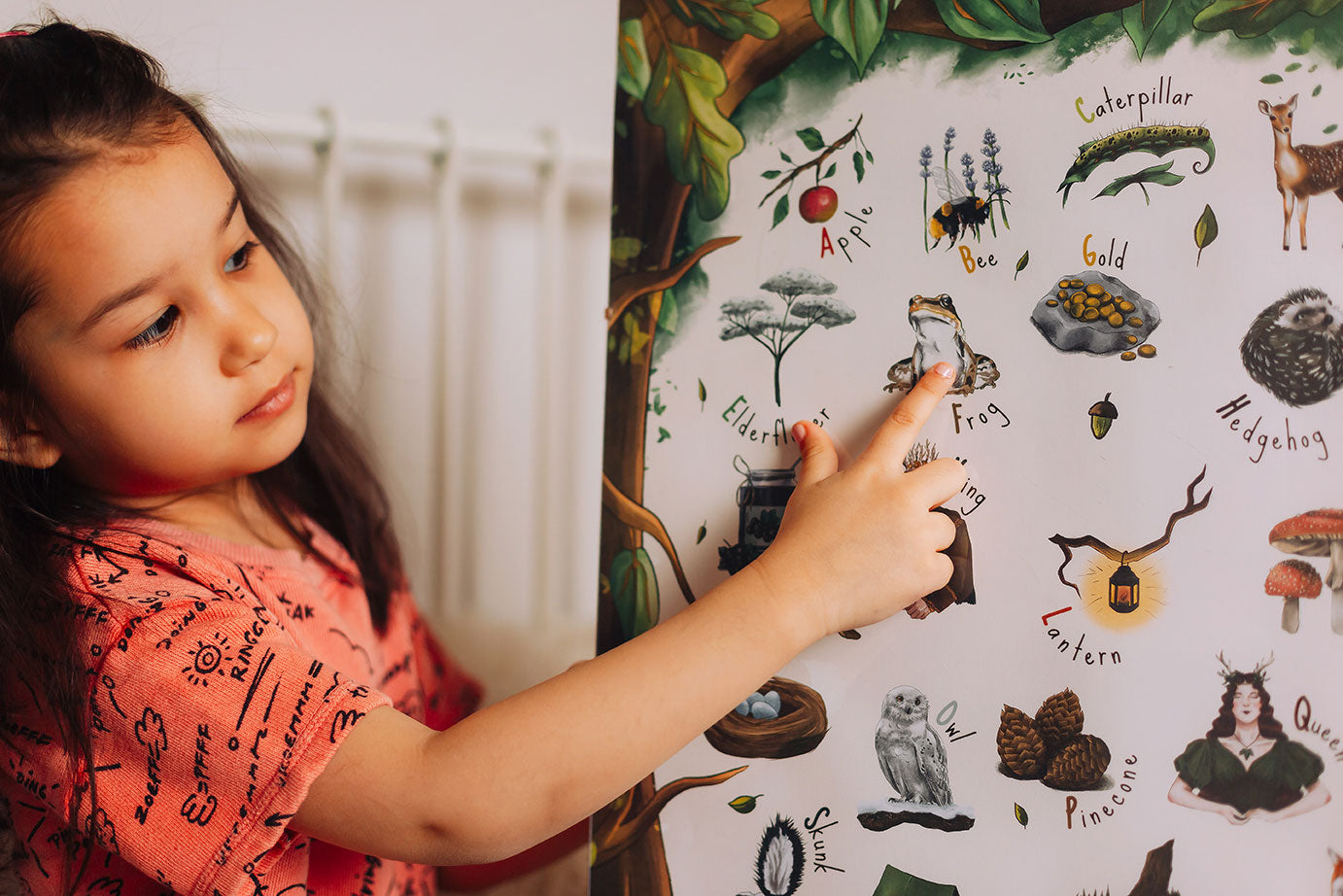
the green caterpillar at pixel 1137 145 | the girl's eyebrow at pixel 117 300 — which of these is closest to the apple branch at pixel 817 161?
the green caterpillar at pixel 1137 145

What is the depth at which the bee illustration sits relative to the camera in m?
0.46

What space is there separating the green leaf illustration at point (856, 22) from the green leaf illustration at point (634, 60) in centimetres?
10

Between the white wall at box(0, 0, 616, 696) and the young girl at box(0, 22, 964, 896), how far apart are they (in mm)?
445

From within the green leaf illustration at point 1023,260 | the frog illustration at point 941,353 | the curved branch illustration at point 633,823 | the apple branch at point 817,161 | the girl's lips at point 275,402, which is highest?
the apple branch at point 817,161

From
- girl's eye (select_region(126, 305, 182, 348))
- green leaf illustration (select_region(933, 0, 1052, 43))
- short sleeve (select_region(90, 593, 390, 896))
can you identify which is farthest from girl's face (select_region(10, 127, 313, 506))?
green leaf illustration (select_region(933, 0, 1052, 43))

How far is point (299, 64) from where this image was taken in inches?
36.3

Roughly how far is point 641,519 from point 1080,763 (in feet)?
0.89

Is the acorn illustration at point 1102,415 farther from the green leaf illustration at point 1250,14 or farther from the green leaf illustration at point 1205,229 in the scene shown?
the green leaf illustration at point 1250,14

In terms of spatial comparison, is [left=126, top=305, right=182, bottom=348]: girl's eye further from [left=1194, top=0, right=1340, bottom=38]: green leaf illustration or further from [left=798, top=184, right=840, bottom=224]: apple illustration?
[left=1194, top=0, right=1340, bottom=38]: green leaf illustration

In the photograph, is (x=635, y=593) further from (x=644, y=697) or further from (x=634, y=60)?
(x=634, y=60)

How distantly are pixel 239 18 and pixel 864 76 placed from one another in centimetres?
74

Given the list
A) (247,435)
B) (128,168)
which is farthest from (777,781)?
(128,168)

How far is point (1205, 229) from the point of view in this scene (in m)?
0.43

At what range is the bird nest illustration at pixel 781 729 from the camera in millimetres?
487
